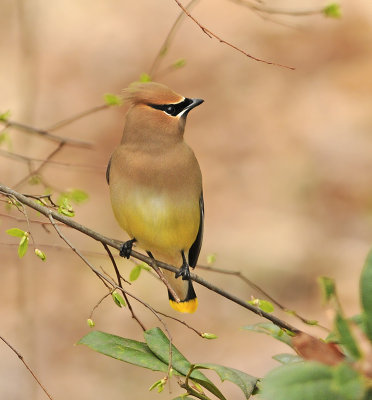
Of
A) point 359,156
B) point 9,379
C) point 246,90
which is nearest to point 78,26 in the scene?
point 246,90

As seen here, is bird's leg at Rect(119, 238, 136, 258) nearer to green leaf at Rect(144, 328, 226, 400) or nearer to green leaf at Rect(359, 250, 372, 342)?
green leaf at Rect(144, 328, 226, 400)

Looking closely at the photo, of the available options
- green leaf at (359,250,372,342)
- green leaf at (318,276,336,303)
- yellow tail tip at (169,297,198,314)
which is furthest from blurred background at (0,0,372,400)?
green leaf at (318,276,336,303)

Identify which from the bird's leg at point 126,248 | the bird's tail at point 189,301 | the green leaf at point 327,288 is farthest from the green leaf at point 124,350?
the bird's tail at point 189,301

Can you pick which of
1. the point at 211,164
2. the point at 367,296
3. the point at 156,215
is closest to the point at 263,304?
the point at 367,296

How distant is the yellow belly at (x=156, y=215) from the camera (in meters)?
3.49

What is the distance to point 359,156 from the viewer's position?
8703mm

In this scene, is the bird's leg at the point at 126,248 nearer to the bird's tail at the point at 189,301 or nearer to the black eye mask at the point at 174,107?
the bird's tail at the point at 189,301

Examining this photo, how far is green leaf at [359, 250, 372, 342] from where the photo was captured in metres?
1.12

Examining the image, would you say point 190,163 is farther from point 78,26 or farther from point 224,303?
point 78,26

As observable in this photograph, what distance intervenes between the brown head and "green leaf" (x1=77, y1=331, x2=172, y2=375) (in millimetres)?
1839

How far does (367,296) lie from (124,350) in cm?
71

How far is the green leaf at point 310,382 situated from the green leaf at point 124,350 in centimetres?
65

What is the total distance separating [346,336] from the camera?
1009 mm

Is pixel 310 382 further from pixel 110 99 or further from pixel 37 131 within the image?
pixel 37 131
